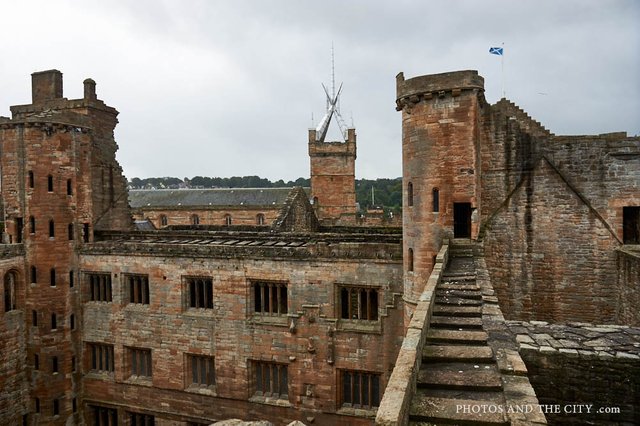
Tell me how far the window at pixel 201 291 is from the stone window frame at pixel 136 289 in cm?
232

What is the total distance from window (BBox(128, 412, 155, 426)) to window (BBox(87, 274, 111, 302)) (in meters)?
5.68

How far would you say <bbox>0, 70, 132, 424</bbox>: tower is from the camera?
22.0m

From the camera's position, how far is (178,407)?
2120cm

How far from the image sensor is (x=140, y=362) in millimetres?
22406

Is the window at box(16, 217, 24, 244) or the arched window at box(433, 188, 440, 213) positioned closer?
the arched window at box(433, 188, 440, 213)

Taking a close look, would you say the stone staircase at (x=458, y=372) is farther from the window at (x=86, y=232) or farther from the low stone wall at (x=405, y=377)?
the window at (x=86, y=232)

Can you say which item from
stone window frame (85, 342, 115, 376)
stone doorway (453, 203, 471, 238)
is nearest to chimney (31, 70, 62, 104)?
stone window frame (85, 342, 115, 376)

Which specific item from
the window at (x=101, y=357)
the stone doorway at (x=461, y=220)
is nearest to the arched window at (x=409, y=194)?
the stone doorway at (x=461, y=220)

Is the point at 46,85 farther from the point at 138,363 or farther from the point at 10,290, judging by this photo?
the point at 138,363

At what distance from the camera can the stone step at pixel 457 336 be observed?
6.96m

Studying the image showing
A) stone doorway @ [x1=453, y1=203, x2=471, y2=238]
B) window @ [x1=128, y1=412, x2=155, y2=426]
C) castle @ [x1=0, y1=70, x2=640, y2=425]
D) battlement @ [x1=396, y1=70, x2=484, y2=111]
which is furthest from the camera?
window @ [x1=128, y1=412, x2=155, y2=426]

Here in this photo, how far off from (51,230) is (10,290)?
3.27m

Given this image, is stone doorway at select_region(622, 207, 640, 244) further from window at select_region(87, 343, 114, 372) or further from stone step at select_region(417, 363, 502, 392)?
window at select_region(87, 343, 114, 372)

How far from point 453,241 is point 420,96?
4.63m
